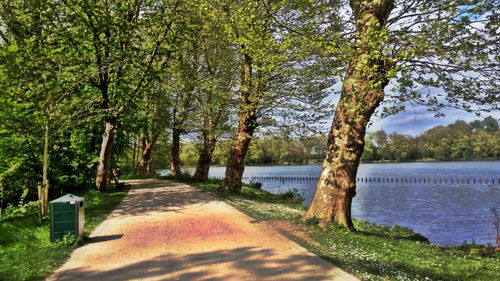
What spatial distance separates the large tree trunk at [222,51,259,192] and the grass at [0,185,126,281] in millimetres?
Result: 8536

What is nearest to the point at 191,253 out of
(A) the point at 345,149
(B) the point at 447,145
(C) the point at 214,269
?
(C) the point at 214,269

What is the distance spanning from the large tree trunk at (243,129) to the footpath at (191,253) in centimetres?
734

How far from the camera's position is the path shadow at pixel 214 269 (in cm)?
523

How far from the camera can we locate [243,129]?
17.5m

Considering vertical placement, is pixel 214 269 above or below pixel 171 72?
below

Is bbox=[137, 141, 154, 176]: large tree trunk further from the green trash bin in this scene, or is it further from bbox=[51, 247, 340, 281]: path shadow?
bbox=[51, 247, 340, 281]: path shadow

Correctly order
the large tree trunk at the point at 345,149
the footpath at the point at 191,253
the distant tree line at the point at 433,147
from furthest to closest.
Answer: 1. the distant tree line at the point at 433,147
2. the large tree trunk at the point at 345,149
3. the footpath at the point at 191,253

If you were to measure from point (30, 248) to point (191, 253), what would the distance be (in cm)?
370

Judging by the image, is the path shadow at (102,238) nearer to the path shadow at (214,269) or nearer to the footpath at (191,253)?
the footpath at (191,253)

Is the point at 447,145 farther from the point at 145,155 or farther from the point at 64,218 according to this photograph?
the point at 64,218

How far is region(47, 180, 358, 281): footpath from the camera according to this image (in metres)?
5.36

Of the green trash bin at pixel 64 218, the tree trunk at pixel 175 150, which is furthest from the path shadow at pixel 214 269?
the tree trunk at pixel 175 150

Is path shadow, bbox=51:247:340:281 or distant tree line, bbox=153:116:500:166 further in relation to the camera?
distant tree line, bbox=153:116:500:166

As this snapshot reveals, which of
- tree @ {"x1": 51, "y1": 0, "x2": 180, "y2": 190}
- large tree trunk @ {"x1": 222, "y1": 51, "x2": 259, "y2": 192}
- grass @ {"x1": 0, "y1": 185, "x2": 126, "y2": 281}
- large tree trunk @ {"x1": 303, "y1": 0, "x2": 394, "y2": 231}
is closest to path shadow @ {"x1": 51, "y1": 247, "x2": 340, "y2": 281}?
grass @ {"x1": 0, "y1": 185, "x2": 126, "y2": 281}
